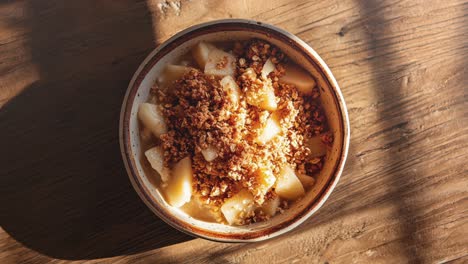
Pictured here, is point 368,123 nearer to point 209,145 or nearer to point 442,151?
point 442,151

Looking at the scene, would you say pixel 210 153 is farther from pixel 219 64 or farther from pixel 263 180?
pixel 219 64

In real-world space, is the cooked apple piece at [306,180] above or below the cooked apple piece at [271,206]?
above

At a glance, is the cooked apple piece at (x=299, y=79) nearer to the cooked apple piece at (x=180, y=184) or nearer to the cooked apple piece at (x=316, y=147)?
the cooked apple piece at (x=316, y=147)

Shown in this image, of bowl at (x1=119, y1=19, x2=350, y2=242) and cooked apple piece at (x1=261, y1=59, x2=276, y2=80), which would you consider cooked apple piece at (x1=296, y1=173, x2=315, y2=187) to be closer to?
bowl at (x1=119, y1=19, x2=350, y2=242)

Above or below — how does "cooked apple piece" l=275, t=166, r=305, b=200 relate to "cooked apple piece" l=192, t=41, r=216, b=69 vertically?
below

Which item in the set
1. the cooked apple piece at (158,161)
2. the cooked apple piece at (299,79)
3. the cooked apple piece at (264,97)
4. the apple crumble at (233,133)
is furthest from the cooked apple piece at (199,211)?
the cooked apple piece at (299,79)

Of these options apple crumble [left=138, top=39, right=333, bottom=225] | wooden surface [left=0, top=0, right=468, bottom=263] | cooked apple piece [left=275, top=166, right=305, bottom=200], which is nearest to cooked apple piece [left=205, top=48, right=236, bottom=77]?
apple crumble [left=138, top=39, right=333, bottom=225]

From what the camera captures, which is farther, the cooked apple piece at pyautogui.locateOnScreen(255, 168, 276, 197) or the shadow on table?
the shadow on table

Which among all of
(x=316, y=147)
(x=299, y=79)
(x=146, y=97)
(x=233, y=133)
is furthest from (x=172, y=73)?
(x=316, y=147)

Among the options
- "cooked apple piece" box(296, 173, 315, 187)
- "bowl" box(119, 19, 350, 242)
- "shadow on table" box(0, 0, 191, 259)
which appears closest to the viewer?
"bowl" box(119, 19, 350, 242)
